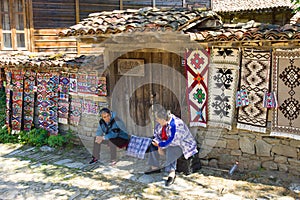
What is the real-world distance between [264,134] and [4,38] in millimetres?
7804

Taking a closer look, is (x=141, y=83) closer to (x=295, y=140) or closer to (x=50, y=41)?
(x=295, y=140)

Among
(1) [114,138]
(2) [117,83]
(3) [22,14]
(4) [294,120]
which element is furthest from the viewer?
(3) [22,14]

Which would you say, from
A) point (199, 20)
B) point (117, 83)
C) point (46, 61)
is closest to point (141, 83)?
point (117, 83)

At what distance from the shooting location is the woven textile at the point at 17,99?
8.32m

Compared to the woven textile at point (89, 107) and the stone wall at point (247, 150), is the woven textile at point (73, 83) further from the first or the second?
the stone wall at point (247, 150)

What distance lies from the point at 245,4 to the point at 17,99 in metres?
11.7

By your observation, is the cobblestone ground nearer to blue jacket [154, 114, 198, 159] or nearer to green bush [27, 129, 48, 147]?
blue jacket [154, 114, 198, 159]

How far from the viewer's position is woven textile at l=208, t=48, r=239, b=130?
5660 millimetres

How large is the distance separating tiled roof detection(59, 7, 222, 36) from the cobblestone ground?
2.49 m

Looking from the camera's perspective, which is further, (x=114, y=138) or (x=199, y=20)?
(x=114, y=138)

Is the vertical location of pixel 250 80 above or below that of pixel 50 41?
below

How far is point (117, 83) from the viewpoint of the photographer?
7.11 meters

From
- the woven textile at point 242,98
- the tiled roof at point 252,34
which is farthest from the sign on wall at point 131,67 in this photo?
the woven textile at point 242,98

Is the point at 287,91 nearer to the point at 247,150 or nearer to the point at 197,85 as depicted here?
the point at 247,150
